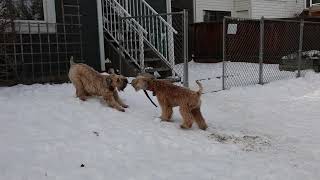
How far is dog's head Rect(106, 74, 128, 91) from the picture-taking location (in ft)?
24.2

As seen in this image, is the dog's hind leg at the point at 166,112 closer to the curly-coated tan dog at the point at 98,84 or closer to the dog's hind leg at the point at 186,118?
the dog's hind leg at the point at 186,118

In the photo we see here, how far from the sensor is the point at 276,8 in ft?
76.0

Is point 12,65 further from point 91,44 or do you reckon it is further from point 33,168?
point 33,168

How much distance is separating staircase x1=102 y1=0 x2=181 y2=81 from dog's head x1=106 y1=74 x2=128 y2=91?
3.61 metres

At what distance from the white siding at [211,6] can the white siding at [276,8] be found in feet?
3.80

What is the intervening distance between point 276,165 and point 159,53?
265 inches

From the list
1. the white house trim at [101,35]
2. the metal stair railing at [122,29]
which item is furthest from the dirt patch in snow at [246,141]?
the white house trim at [101,35]

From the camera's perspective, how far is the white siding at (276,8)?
861 inches

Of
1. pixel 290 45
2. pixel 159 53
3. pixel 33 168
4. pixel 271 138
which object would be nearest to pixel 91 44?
pixel 159 53

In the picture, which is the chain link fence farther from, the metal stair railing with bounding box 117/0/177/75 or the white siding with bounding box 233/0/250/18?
the metal stair railing with bounding box 117/0/177/75

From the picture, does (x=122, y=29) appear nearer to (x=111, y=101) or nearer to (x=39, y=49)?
(x=39, y=49)

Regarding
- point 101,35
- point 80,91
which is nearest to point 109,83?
point 80,91

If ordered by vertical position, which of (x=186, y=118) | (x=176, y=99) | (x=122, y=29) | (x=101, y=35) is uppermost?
(x=122, y=29)

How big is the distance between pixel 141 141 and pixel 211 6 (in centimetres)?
1565
